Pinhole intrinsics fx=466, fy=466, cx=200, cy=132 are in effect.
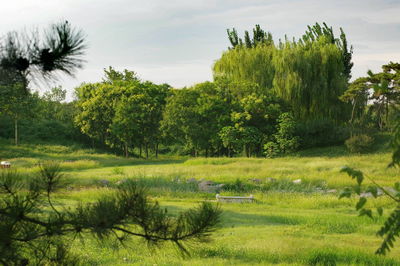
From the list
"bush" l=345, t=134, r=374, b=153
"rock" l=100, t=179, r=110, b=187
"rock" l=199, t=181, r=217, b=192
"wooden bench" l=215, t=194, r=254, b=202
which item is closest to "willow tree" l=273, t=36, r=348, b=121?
"bush" l=345, t=134, r=374, b=153

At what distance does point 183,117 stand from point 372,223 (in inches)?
1018

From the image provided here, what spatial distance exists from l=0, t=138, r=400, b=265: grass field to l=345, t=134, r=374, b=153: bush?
8322 mm

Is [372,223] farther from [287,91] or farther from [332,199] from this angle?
[287,91]

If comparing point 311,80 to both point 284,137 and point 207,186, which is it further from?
point 207,186

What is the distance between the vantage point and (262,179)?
1988 cm

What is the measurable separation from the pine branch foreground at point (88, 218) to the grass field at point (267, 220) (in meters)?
0.17

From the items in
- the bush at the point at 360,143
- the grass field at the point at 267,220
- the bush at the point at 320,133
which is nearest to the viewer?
the grass field at the point at 267,220

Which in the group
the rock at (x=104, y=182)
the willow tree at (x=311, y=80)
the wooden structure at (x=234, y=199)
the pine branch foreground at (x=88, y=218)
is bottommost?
the wooden structure at (x=234, y=199)

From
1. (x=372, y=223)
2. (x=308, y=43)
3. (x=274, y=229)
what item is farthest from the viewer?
(x=308, y=43)

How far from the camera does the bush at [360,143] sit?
3397 cm

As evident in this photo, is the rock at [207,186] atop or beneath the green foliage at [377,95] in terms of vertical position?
beneath

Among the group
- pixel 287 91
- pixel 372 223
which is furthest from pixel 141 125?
pixel 372 223

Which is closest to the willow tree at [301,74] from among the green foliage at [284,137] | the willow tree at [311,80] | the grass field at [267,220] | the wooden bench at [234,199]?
the willow tree at [311,80]

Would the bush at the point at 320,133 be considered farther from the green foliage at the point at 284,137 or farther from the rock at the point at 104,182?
the rock at the point at 104,182
